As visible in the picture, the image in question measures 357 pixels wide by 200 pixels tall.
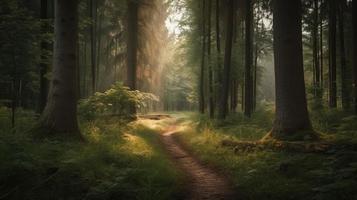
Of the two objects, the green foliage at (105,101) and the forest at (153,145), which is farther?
the green foliage at (105,101)

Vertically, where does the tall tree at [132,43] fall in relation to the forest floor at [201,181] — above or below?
above

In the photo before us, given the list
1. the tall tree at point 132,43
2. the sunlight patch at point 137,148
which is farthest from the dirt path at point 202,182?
the tall tree at point 132,43

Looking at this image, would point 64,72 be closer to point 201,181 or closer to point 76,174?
point 76,174

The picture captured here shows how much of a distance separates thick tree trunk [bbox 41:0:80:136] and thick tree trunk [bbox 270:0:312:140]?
6440 mm

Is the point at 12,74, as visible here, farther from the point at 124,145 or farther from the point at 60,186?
the point at 60,186

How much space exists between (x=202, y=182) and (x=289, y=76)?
4.54 metres

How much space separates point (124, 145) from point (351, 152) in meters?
6.70

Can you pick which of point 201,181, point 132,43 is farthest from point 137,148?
point 132,43

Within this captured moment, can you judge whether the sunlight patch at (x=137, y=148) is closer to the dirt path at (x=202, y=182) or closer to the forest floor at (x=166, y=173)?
the forest floor at (x=166, y=173)

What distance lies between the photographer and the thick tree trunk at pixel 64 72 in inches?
386

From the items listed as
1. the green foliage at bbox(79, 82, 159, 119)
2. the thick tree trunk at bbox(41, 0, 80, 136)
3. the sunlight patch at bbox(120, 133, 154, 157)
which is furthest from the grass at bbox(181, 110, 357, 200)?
the green foliage at bbox(79, 82, 159, 119)

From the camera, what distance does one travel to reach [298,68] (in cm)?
988

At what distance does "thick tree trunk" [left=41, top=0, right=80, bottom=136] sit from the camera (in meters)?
9.81

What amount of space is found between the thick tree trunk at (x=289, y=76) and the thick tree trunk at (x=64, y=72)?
6.44 metres
